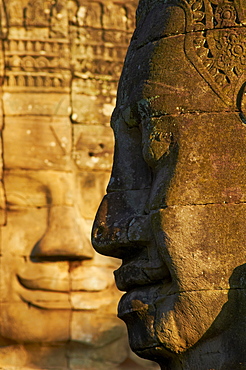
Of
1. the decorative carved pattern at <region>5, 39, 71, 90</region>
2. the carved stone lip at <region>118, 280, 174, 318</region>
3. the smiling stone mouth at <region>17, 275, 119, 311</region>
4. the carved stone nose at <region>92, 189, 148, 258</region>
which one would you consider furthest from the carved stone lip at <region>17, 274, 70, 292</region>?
the carved stone lip at <region>118, 280, 174, 318</region>

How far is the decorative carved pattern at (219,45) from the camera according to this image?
4.57 meters

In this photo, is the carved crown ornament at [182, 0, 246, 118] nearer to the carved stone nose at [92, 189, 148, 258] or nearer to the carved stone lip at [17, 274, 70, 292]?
the carved stone nose at [92, 189, 148, 258]

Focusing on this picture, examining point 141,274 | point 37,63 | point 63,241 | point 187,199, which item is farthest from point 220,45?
point 37,63

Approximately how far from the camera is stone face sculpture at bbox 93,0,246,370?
4449 millimetres

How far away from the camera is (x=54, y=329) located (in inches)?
446

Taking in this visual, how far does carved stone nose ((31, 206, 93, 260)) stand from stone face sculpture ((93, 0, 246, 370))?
6.45 metres

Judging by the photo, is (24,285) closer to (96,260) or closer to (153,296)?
(96,260)

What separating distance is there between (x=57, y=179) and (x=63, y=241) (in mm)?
780

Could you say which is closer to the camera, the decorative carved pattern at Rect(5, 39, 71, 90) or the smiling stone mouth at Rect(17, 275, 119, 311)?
the smiling stone mouth at Rect(17, 275, 119, 311)

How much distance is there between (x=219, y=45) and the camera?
462cm

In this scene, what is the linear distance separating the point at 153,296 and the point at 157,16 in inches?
54.8

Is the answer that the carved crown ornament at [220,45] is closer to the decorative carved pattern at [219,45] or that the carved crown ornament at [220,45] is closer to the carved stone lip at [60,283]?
the decorative carved pattern at [219,45]

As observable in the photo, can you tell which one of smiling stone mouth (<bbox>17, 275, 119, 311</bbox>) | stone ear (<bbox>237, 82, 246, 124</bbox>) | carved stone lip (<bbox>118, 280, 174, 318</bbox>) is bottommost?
smiling stone mouth (<bbox>17, 275, 119, 311</bbox>)

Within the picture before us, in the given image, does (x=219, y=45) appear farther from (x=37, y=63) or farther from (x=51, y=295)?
(x=37, y=63)
